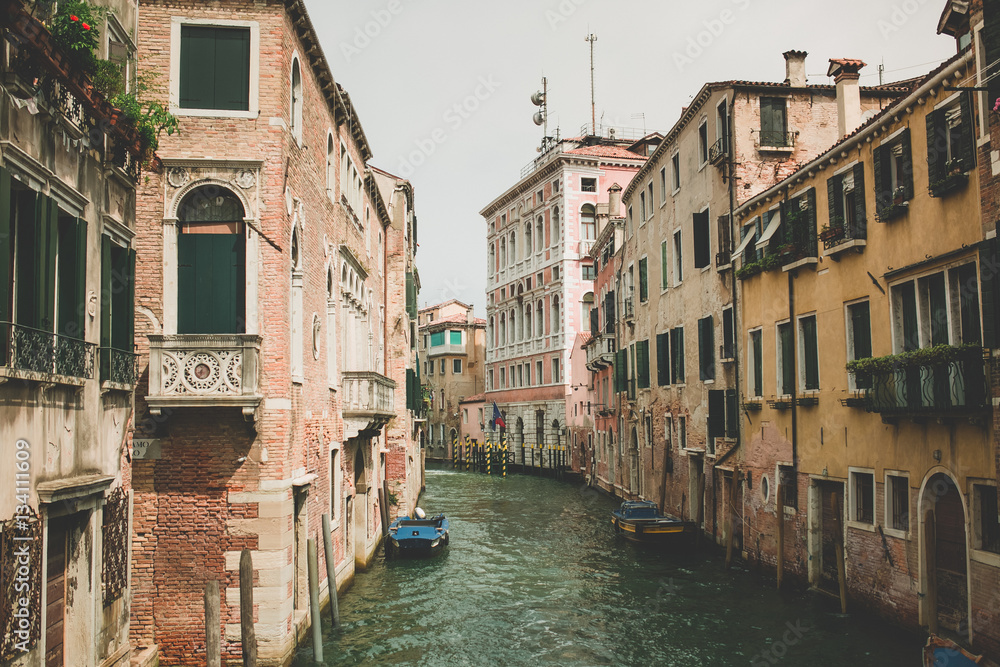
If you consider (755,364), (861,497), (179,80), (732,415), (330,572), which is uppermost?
(179,80)

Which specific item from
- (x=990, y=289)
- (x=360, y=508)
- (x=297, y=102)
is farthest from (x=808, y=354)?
(x=360, y=508)

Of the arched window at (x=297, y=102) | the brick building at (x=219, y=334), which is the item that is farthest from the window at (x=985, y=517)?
the arched window at (x=297, y=102)

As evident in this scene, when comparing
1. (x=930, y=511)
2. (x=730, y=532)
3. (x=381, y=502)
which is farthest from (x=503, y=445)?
(x=930, y=511)

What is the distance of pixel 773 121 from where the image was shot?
17.9m

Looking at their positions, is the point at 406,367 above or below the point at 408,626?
above

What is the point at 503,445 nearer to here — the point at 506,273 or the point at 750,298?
the point at 506,273

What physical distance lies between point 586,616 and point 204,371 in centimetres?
761

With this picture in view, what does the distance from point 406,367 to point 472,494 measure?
A: 37.2ft

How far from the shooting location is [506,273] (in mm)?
52969

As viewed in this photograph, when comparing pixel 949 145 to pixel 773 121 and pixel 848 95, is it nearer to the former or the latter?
pixel 848 95

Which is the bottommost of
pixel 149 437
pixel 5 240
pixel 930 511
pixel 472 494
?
pixel 472 494

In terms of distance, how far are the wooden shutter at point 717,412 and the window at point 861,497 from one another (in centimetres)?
522

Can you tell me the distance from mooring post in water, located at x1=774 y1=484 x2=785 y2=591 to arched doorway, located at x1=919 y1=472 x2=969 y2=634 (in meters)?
3.72

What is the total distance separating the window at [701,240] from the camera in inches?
754
